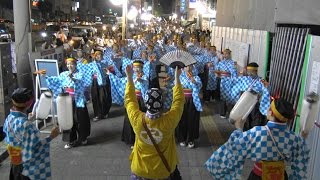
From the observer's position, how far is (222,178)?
415cm

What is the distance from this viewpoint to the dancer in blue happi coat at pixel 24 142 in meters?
4.18

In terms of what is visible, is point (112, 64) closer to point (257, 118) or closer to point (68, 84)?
point (68, 84)

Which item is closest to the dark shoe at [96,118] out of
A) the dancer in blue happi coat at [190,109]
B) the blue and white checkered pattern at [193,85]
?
the dancer in blue happi coat at [190,109]

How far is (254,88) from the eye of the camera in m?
7.88

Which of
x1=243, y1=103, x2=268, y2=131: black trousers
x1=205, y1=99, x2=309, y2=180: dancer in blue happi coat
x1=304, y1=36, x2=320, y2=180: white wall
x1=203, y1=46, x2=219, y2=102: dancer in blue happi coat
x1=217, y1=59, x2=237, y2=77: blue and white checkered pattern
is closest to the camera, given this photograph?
x1=205, y1=99, x2=309, y2=180: dancer in blue happi coat

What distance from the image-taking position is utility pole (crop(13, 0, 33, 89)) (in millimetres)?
8977

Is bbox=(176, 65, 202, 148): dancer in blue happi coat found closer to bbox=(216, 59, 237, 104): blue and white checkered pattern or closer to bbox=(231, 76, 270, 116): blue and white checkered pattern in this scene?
bbox=(231, 76, 270, 116): blue and white checkered pattern

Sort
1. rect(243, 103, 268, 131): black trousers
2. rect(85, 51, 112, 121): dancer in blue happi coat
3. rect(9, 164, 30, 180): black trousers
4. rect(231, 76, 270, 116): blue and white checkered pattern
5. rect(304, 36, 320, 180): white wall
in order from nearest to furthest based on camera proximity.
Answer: rect(9, 164, 30, 180): black trousers < rect(304, 36, 320, 180): white wall < rect(231, 76, 270, 116): blue and white checkered pattern < rect(243, 103, 268, 131): black trousers < rect(85, 51, 112, 121): dancer in blue happi coat

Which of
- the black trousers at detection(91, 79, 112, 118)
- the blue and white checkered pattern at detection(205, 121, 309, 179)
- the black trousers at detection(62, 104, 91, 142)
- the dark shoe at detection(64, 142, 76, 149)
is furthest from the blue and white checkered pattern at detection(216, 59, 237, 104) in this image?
the blue and white checkered pattern at detection(205, 121, 309, 179)

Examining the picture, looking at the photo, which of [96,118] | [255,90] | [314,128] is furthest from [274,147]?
[96,118]

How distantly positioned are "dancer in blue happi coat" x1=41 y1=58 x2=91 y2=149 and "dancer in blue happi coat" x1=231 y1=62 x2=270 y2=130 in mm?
3763

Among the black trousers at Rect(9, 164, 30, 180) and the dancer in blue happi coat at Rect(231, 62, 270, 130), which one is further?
the dancer in blue happi coat at Rect(231, 62, 270, 130)

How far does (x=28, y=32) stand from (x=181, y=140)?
479 cm

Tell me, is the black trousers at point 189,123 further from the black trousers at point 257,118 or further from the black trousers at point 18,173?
the black trousers at point 18,173
